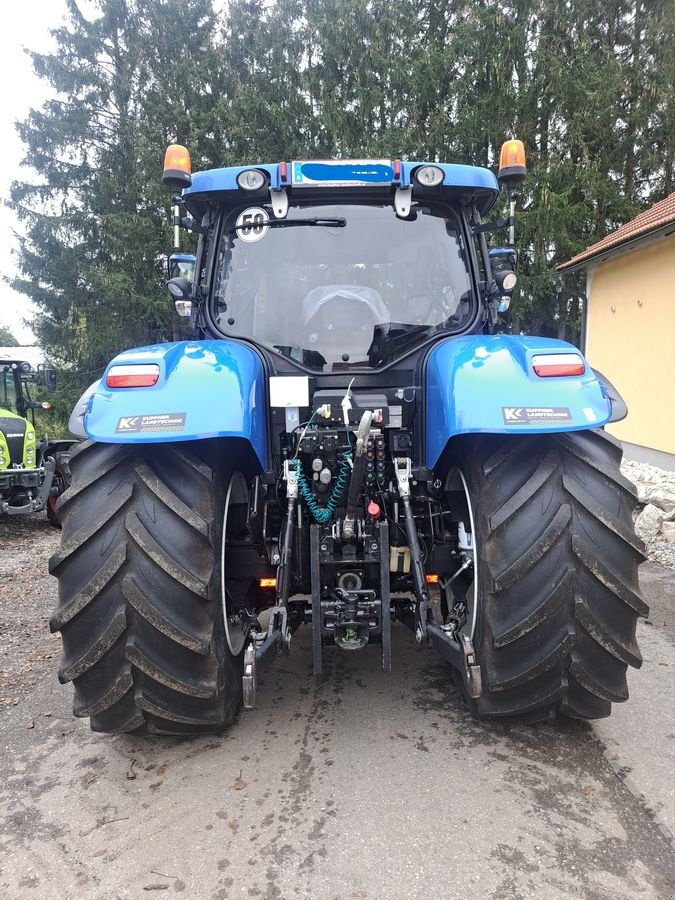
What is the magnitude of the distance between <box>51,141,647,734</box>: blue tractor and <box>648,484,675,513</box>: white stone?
4485mm

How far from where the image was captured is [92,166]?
17.8 metres

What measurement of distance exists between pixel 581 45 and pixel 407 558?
17.4 metres

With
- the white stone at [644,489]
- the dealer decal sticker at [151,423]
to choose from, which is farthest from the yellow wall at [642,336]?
the dealer decal sticker at [151,423]

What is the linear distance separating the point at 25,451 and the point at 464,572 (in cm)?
778

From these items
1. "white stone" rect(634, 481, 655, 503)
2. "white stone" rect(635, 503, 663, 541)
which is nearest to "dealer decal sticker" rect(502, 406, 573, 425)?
"white stone" rect(635, 503, 663, 541)

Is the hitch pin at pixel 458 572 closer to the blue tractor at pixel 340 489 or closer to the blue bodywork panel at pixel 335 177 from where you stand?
the blue tractor at pixel 340 489

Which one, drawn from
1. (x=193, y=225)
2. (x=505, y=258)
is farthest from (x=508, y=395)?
(x=193, y=225)

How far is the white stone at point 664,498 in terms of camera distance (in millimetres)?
6785

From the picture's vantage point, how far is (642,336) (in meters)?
10.6

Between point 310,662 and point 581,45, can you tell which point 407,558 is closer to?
point 310,662

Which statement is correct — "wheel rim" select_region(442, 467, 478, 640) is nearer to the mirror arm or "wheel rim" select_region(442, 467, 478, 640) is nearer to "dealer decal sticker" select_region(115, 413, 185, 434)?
"dealer decal sticker" select_region(115, 413, 185, 434)

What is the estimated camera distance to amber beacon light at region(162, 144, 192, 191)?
307 cm

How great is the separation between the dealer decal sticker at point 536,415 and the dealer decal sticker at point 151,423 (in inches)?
46.0

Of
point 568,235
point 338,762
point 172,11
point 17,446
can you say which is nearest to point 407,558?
point 338,762
